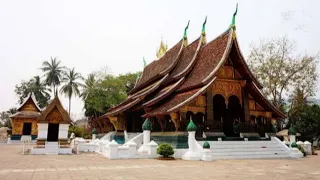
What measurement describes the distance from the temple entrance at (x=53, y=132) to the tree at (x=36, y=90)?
35.5 m

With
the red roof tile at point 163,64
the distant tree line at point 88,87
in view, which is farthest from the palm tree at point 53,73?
the red roof tile at point 163,64

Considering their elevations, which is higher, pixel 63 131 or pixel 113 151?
pixel 63 131

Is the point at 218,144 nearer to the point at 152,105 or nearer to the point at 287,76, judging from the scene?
the point at 152,105

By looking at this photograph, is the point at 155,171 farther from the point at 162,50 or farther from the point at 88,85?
the point at 88,85

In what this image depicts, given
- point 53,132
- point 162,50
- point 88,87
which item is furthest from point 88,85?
point 53,132

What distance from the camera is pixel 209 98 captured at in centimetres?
1397

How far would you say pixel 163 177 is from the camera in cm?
648

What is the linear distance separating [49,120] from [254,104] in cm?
1187

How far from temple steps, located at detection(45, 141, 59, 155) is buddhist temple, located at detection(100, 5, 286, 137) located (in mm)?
4271

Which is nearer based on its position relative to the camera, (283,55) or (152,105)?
(152,105)

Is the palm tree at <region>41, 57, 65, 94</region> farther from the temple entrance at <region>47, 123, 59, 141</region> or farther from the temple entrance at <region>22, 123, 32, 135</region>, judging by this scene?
the temple entrance at <region>47, 123, 59, 141</region>

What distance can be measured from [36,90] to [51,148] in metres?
37.6

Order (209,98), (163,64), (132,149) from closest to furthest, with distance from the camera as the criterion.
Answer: (132,149), (209,98), (163,64)

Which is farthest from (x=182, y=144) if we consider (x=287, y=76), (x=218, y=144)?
(x=287, y=76)
